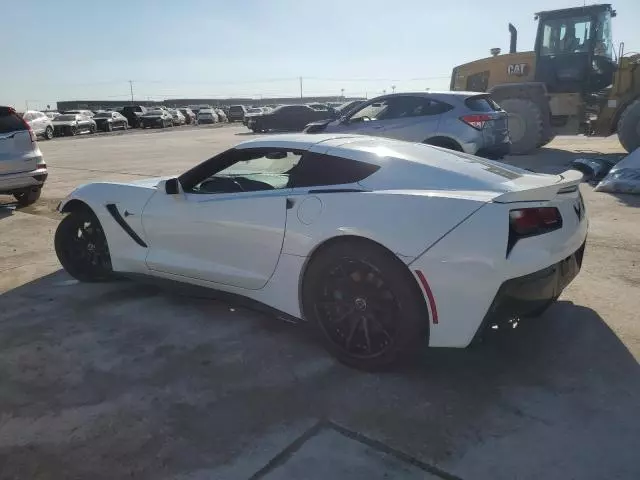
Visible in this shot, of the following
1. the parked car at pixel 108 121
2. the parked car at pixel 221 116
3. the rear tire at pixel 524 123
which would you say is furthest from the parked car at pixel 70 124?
the rear tire at pixel 524 123

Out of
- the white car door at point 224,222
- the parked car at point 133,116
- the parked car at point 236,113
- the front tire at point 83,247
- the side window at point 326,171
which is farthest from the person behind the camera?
the parked car at point 236,113

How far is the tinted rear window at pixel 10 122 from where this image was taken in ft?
25.3

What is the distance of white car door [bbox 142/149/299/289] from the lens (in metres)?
3.39

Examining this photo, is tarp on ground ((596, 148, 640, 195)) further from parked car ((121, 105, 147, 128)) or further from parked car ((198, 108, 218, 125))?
parked car ((198, 108, 218, 125))

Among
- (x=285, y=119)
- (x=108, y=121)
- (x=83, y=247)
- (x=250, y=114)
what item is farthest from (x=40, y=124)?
(x=83, y=247)

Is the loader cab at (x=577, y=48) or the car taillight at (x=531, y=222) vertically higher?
the loader cab at (x=577, y=48)

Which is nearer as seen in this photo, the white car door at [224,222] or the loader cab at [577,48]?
the white car door at [224,222]

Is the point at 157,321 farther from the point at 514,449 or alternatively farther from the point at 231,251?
the point at 514,449

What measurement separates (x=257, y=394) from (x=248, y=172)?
64.7 inches

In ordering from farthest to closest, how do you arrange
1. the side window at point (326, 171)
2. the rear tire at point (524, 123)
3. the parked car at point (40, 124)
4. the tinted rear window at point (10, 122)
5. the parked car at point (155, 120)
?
the parked car at point (155, 120) → the parked car at point (40, 124) → the rear tire at point (524, 123) → the tinted rear window at point (10, 122) → the side window at point (326, 171)

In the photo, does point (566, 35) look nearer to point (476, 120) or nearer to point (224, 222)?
point (476, 120)

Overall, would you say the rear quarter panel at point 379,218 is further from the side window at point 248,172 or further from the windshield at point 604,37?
the windshield at point 604,37

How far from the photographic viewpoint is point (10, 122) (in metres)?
7.82

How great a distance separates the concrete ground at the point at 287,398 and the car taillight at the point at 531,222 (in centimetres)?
81
